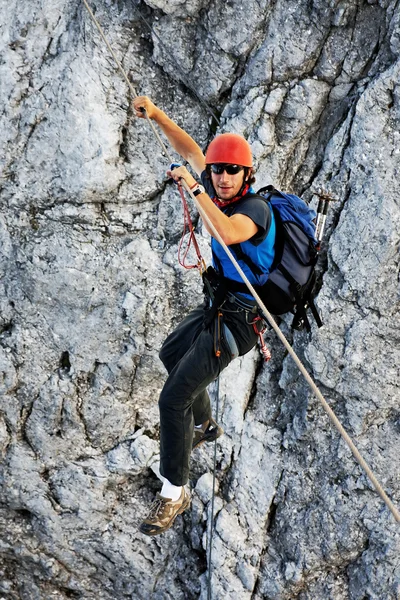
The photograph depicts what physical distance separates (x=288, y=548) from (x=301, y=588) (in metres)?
0.60

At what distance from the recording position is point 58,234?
9.52 meters

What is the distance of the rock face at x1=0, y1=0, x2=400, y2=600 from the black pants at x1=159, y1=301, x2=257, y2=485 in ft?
7.54

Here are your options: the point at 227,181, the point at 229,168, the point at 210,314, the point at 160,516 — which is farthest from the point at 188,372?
the point at 229,168

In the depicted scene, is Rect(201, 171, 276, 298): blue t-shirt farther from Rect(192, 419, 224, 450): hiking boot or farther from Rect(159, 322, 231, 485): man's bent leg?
Rect(192, 419, 224, 450): hiking boot

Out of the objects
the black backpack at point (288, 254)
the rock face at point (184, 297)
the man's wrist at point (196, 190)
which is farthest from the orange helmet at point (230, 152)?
the rock face at point (184, 297)

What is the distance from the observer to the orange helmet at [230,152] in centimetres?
625

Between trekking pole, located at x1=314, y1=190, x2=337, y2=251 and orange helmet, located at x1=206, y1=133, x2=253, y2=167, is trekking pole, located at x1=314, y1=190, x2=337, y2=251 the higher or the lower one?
the lower one

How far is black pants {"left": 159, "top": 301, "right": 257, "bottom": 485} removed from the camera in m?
6.90

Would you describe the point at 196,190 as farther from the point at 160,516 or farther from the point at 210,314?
the point at 160,516

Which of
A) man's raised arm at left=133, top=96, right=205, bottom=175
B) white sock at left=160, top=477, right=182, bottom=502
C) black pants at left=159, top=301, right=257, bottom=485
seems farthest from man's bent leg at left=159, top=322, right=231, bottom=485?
man's raised arm at left=133, top=96, right=205, bottom=175

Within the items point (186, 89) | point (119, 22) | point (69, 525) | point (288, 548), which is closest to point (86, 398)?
point (69, 525)

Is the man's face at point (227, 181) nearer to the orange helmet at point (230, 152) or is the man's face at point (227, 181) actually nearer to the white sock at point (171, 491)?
the orange helmet at point (230, 152)

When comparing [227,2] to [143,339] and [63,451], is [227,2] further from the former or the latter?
[63,451]

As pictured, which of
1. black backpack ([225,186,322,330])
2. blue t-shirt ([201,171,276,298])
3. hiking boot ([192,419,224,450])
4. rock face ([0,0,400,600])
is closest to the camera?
blue t-shirt ([201,171,276,298])
